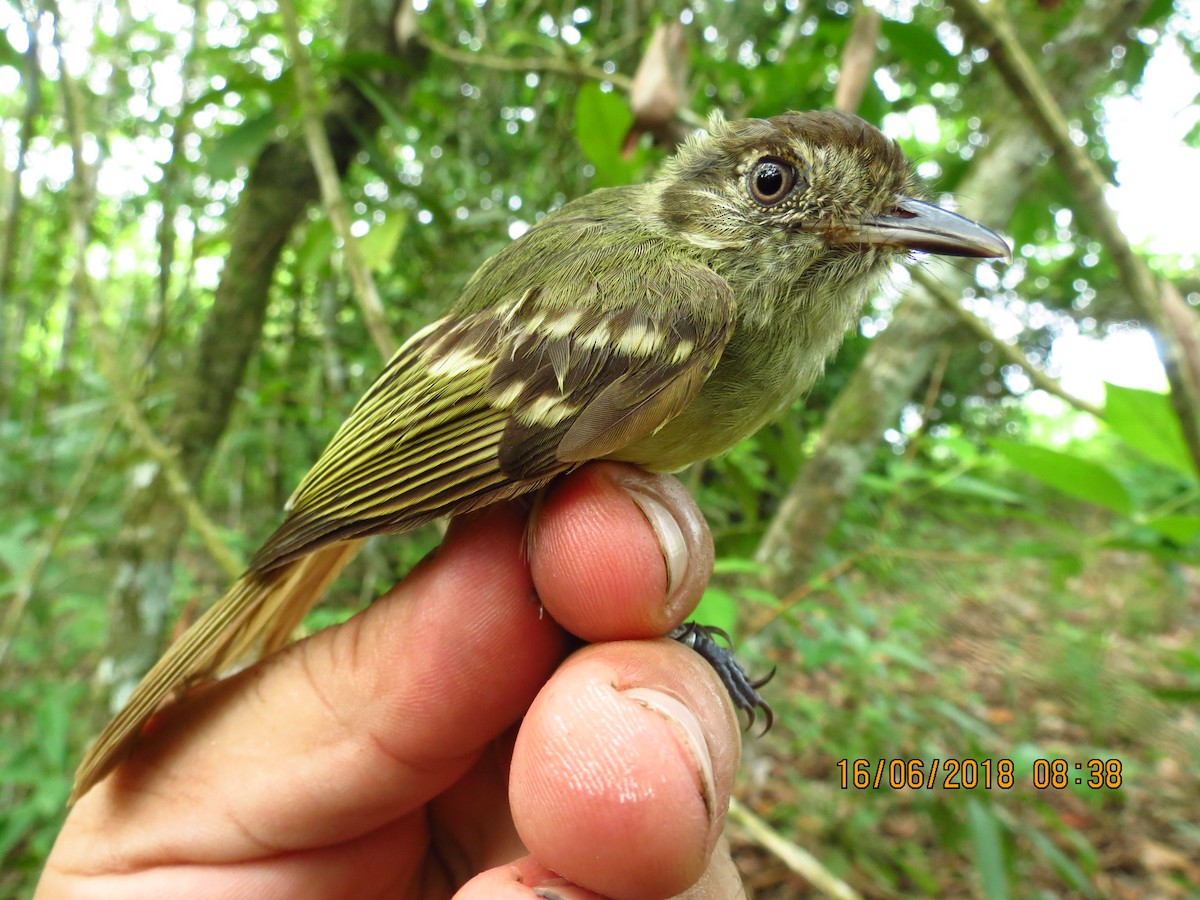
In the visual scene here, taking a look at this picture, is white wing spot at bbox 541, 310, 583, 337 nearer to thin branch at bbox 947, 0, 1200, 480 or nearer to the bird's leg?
the bird's leg

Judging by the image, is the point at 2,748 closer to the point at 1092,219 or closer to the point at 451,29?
the point at 451,29

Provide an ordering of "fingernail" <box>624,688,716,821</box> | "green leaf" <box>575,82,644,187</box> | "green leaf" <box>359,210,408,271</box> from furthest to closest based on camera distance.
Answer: "green leaf" <box>359,210,408,271</box> < "green leaf" <box>575,82,644,187</box> < "fingernail" <box>624,688,716,821</box>

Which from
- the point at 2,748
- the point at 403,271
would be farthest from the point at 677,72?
the point at 2,748

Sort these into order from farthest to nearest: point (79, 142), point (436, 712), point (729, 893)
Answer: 1. point (79, 142)
2. point (436, 712)
3. point (729, 893)

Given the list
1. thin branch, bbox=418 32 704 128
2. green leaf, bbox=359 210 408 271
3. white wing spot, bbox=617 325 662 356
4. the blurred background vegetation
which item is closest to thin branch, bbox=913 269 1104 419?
the blurred background vegetation

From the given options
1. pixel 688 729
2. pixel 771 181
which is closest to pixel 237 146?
pixel 771 181
